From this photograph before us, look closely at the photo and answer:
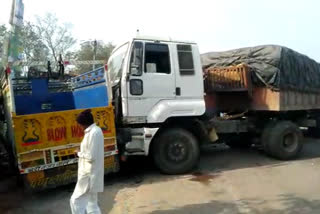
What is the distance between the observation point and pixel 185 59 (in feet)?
21.3

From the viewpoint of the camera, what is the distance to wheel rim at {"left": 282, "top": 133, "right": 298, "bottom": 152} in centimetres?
777

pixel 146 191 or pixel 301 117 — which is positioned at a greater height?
pixel 301 117

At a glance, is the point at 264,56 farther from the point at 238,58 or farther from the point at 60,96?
the point at 60,96

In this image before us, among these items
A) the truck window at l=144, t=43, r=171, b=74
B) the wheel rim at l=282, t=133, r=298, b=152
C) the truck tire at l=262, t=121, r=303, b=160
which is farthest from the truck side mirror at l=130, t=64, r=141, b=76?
the wheel rim at l=282, t=133, r=298, b=152

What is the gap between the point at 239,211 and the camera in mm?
4566

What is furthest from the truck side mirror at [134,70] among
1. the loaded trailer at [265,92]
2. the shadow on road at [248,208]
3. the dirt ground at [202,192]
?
the shadow on road at [248,208]

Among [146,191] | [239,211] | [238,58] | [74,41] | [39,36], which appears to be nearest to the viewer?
[239,211]

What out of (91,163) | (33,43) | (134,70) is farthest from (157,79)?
(33,43)

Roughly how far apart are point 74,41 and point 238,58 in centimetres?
2491

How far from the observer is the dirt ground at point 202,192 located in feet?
15.5

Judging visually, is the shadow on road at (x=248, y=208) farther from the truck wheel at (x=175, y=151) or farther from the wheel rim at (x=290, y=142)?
the wheel rim at (x=290, y=142)

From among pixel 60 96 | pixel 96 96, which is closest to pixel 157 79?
pixel 96 96

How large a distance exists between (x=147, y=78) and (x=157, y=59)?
450 millimetres

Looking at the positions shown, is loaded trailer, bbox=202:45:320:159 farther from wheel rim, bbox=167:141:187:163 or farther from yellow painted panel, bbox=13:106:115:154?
yellow painted panel, bbox=13:106:115:154
